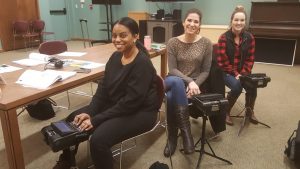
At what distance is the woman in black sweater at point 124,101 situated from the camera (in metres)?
1.59

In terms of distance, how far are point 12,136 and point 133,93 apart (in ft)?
2.36

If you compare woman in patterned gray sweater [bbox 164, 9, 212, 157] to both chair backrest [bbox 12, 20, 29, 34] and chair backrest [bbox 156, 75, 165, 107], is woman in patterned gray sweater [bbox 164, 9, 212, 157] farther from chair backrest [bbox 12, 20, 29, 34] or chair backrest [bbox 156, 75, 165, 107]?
chair backrest [bbox 12, 20, 29, 34]

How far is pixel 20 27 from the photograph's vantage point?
6309 millimetres

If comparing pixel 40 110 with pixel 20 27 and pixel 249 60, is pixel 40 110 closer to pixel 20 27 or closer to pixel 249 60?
pixel 249 60

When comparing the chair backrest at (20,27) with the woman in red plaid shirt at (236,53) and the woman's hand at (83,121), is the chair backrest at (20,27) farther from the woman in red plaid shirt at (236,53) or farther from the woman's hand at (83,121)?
the woman's hand at (83,121)

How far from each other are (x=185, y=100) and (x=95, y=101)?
0.67m

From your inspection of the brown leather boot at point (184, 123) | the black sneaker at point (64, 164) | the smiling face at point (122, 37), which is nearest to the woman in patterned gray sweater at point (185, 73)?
the brown leather boot at point (184, 123)

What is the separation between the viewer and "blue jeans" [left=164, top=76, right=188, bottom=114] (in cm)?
202

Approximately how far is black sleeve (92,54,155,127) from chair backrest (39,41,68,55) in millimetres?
1395

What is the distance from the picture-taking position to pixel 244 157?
2150 millimetres

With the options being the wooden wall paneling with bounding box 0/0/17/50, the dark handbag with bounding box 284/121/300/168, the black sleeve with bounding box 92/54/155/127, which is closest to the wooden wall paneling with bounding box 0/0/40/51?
the wooden wall paneling with bounding box 0/0/17/50

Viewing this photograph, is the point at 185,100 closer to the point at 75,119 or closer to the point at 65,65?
the point at 75,119

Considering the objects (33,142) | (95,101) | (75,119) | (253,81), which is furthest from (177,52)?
(33,142)

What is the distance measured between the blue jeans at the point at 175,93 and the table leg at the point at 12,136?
108cm
